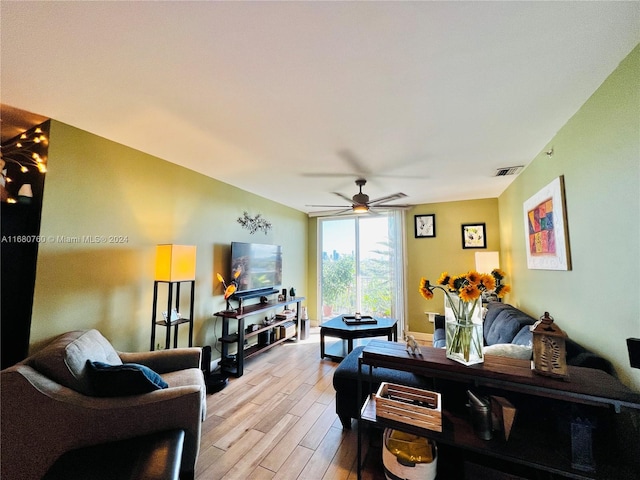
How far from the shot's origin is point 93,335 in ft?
6.37

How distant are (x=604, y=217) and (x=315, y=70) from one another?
6.32 ft

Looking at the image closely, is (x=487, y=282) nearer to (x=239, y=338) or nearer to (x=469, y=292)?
(x=469, y=292)

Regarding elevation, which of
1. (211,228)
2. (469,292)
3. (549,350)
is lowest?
(549,350)

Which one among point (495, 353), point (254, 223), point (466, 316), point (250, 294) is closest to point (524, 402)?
point (495, 353)

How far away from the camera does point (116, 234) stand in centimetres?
238

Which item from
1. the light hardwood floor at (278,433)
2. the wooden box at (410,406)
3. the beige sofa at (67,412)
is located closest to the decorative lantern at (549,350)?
the wooden box at (410,406)

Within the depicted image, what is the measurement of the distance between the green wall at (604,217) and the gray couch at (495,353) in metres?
0.14

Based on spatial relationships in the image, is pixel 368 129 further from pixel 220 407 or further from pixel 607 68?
pixel 220 407

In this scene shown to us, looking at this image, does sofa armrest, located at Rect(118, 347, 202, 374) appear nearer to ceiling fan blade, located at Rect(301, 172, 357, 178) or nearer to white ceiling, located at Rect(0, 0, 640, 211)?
white ceiling, located at Rect(0, 0, 640, 211)

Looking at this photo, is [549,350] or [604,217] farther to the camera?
[604,217]

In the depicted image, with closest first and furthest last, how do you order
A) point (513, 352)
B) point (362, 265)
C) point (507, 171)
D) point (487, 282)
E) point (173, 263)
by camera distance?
point (487, 282) → point (513, 352) → point (173, 263) → point (507, 171) → point (362, 265)

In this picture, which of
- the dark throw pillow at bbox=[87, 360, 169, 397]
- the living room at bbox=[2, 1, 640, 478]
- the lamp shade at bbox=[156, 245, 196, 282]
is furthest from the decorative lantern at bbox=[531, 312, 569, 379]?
the lamp shade at bbox=[156, 245, 196, 282]

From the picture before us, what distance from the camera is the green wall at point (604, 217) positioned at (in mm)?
1323

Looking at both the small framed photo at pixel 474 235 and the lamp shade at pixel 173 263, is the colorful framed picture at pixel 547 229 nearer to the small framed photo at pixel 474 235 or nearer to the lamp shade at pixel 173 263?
the small framed photo at pixel 474 235
